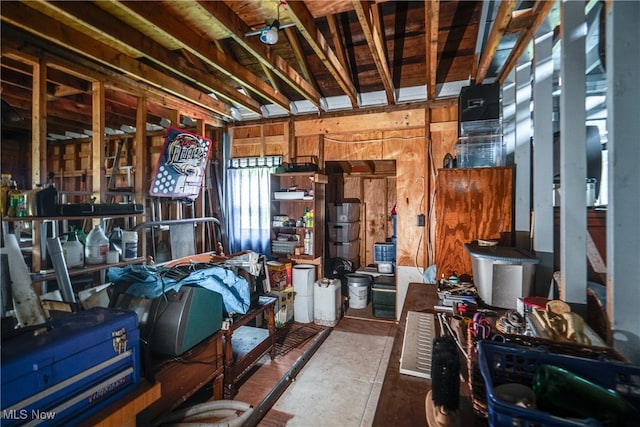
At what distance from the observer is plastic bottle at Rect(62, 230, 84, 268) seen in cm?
220

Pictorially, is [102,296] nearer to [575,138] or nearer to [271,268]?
[271,268]

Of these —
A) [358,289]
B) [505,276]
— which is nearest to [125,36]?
[505,276]

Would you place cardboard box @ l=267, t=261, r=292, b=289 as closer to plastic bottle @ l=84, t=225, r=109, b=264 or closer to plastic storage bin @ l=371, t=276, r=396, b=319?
plastic storage bin @ l=371, t=276, r=396, b=319

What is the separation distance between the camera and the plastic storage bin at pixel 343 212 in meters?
4.47

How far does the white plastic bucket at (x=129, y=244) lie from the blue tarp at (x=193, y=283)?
40 cm

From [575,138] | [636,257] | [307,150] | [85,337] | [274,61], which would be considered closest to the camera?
[636,257]

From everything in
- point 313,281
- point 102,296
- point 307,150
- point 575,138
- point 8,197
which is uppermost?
point 307,150

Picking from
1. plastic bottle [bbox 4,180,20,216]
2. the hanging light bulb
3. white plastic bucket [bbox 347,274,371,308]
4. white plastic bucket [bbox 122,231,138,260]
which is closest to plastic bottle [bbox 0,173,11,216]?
plastic bottle [bbox 4,180,20,216]

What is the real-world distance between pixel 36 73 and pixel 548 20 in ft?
12.3

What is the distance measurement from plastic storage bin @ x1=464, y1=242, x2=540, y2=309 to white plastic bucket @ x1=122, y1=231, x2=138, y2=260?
2764mm

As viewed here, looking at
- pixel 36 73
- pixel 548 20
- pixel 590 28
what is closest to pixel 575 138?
pixel 548 20

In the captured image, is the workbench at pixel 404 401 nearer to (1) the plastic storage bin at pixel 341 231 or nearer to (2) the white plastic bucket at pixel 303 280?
(2) the white plastic bucket at pixel 303 280

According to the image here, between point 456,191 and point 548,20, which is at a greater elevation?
point 548,20

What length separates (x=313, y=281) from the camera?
12.8 ft
